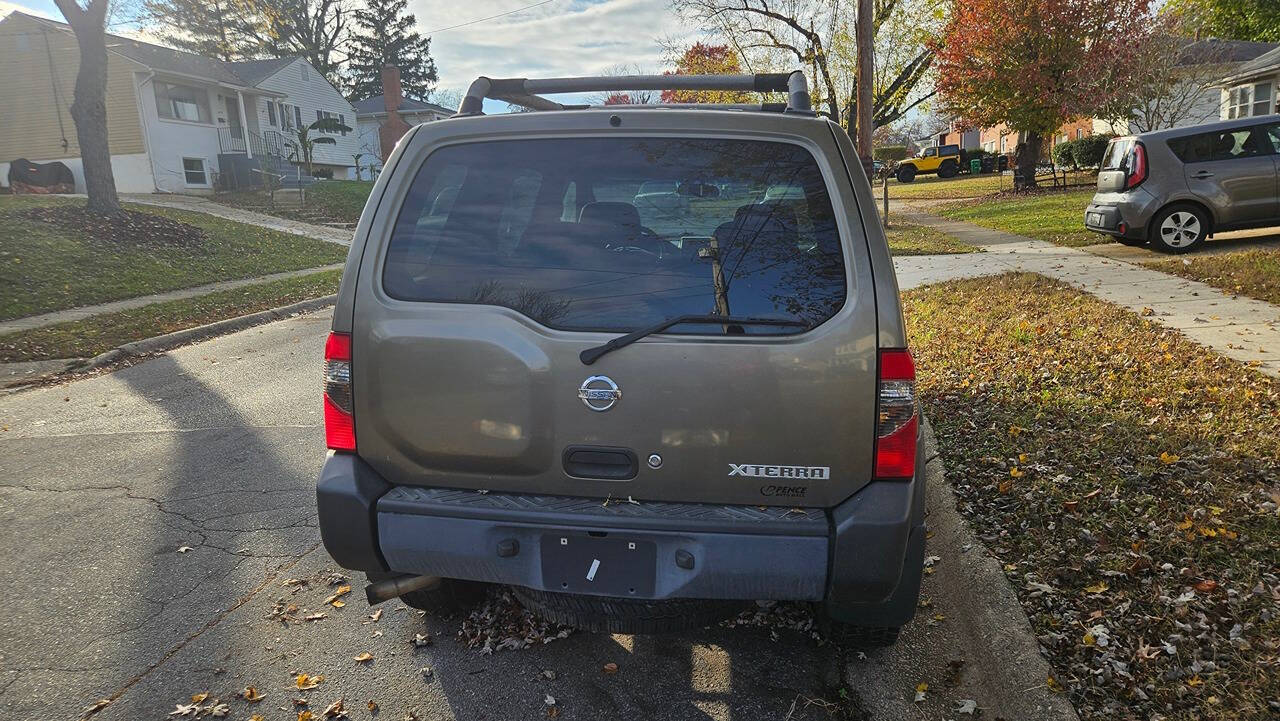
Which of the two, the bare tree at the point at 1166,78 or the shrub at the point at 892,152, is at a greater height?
the bare tree at the point at 1166,78

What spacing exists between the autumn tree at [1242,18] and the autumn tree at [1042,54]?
18100 mm

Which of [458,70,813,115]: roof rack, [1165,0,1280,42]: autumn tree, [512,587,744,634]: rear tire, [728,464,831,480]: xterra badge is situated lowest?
[512,587,744,634]: rear tire

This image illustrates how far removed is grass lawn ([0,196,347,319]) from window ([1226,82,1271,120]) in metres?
32.3

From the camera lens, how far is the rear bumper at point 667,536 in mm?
2562

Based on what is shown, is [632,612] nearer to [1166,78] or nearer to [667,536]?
[667,536]

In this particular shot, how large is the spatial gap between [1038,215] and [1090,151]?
59.5 feet

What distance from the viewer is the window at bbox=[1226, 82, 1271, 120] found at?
31.2 meters

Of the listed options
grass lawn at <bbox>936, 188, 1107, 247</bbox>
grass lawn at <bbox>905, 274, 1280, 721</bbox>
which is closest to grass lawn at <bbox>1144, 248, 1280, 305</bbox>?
grass lawn at <bbox>905, 274, 1280, 721</bbox>

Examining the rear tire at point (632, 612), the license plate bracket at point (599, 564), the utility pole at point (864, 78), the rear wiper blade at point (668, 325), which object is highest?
the utility pole at point (864, 78)

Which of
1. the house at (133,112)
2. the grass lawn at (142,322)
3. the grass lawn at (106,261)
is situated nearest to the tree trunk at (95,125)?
the grass lawn at (106,261)

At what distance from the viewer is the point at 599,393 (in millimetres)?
2592

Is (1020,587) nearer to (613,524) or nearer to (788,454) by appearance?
(788,454)

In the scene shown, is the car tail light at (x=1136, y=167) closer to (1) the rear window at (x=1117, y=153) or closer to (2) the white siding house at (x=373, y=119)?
(1) the rear window at (x=1117, y=153)

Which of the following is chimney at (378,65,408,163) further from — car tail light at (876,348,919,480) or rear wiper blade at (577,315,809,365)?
car tail light at (876,348,919,480)
